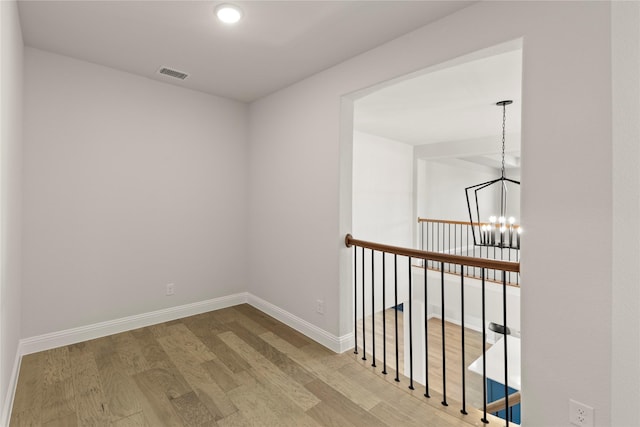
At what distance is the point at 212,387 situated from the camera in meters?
2.14

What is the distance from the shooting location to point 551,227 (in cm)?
157

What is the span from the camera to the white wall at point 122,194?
256 cm

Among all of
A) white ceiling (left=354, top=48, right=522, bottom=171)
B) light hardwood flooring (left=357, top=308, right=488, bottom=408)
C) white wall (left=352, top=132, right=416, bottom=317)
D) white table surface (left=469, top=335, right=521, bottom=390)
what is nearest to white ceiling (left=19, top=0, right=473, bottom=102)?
white ceiling (left=354, top=48, right=522, bottom=171)

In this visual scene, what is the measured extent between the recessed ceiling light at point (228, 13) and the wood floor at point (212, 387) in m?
2.49

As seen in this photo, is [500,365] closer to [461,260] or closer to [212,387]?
[461,260]

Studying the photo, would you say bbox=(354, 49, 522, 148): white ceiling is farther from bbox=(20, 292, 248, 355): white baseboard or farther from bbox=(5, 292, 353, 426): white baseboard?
bbox=(20, 292, 248, 355): white baseboard

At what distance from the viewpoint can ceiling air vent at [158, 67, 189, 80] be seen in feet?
9.44

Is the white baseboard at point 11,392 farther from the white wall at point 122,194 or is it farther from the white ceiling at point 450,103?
the white ceiling at point 450,103

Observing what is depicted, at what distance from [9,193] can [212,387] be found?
1.75 meters

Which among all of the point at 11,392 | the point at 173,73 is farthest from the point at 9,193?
the point at 173,73

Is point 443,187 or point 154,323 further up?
point 443,187

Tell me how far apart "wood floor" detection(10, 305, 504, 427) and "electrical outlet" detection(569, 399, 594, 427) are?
1.32 feet

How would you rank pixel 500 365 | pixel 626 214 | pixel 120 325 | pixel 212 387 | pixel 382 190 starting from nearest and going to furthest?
pixel 626 214
pixel 212 387
pixel 120 325
pixel 500 365
pixel 382 190

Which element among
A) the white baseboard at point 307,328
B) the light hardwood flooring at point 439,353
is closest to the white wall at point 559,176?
the white baseboard at point 307,328
